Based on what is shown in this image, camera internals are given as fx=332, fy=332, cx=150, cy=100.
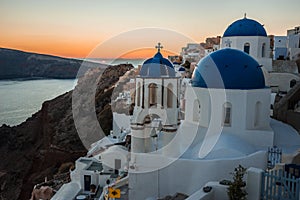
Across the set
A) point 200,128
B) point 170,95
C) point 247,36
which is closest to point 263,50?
point 247,36

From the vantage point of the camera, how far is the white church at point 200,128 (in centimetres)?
1011

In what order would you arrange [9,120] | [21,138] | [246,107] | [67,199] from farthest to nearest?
[9,120] < [21,138] < [67,199] < [246,107]

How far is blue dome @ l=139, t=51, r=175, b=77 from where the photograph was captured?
1064 cm

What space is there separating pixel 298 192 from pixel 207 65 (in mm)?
6483

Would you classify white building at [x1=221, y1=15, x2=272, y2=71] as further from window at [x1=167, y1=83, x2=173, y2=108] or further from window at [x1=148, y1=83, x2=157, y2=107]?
window at [x1=148, y1=83, x2=157, y2=107]

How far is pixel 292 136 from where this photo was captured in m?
12.7

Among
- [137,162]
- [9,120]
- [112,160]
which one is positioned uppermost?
[137,162]

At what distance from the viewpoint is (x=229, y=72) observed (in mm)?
11914

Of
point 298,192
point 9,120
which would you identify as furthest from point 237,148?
point 9,120

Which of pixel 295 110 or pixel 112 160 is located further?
pixel 112 160

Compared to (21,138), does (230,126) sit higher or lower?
higher

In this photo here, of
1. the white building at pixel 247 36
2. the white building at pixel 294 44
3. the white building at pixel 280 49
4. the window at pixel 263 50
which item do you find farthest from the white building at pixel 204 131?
the white building at pixel 280 49

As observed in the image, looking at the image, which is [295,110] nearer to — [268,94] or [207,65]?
[268,94]

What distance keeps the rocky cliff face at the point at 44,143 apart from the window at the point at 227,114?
20.6 metres
